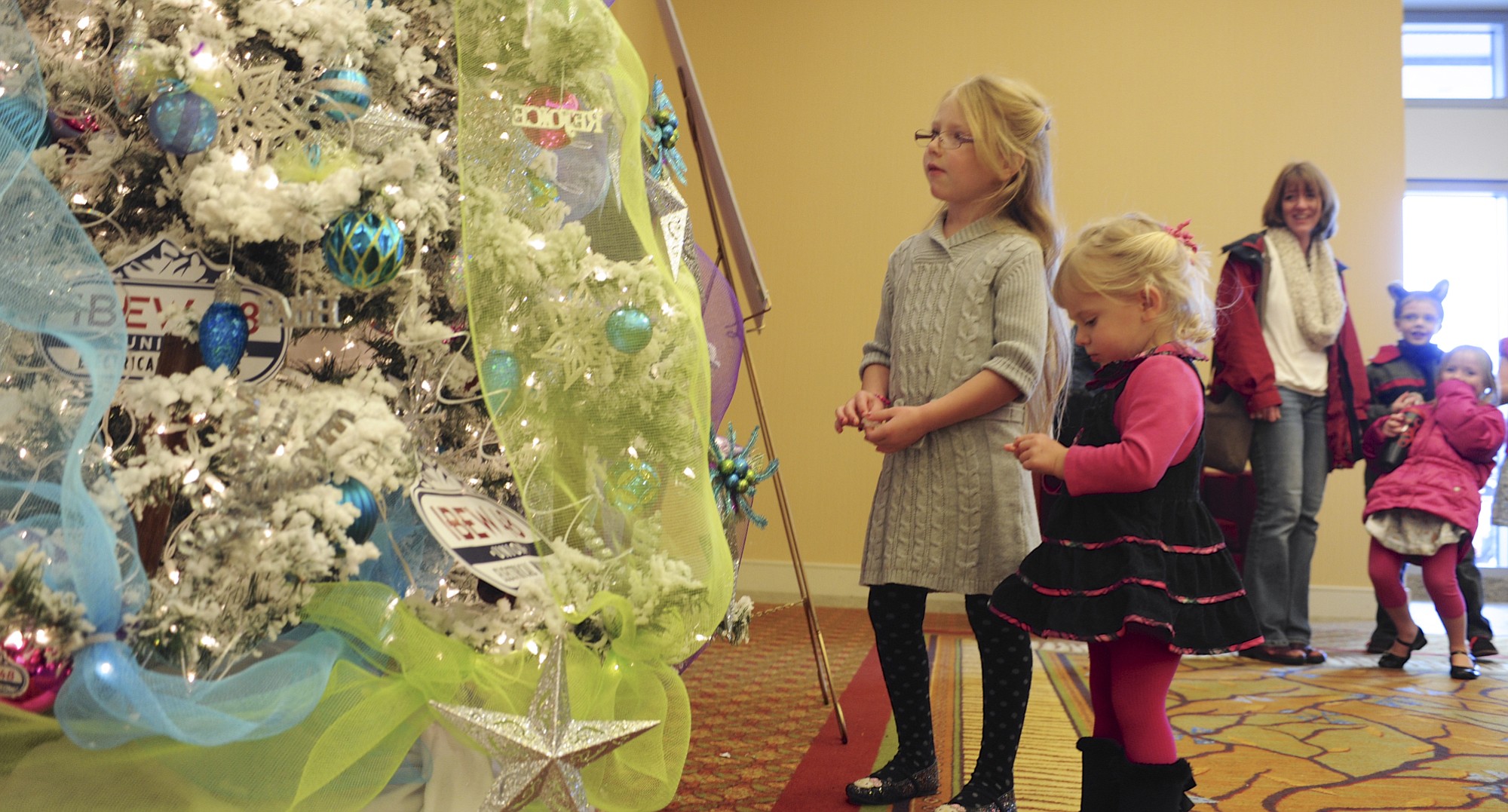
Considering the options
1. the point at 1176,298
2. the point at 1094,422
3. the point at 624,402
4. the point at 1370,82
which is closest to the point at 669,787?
the point at 624,402

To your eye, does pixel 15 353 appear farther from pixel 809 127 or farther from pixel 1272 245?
pixel 809 127

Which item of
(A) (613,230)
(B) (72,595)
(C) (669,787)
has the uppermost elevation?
(A) (613,230)

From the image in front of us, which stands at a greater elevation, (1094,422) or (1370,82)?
(1370,82)

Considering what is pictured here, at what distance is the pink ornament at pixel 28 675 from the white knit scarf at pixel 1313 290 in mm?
3385

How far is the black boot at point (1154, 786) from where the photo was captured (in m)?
1.26

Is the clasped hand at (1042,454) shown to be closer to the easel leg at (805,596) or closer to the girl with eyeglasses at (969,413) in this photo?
the girl with eyeglasses at (969,413)

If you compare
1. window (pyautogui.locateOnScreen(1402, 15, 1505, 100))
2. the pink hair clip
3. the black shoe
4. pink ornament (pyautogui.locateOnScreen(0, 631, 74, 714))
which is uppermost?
window (pyautogui.locateOnScreen(1402, 15, 1505, 100))

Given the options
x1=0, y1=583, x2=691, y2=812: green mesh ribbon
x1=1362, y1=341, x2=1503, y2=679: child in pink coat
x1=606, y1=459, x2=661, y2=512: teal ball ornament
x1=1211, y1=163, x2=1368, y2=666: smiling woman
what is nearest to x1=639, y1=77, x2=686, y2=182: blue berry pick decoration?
x1=606, y1=459, x2=661, y2=512: teal ball ornament

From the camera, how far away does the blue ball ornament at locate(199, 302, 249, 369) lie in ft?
3.69

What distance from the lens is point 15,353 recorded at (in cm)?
107

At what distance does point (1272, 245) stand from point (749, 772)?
2.64 m

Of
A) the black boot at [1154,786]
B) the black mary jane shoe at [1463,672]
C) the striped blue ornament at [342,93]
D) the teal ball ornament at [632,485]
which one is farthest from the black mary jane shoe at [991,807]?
the black mary jane shoe at [1463,672]

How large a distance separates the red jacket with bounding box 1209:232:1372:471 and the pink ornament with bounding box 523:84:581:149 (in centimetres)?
260

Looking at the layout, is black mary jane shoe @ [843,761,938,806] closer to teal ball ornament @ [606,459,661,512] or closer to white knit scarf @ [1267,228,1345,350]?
teal ball ornament @ [606,459,661,512]
